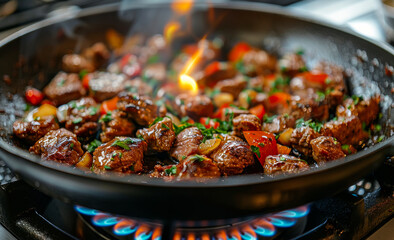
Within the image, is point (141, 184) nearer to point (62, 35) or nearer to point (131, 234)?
point (131, 234)

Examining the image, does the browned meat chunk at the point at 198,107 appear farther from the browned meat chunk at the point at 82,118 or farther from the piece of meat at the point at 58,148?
the piece of meat at the point at 58,148

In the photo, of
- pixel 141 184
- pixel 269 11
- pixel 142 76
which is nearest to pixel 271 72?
pixel 269 11

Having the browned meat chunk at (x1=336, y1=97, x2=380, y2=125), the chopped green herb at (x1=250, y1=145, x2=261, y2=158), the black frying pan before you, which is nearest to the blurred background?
the black frying pan

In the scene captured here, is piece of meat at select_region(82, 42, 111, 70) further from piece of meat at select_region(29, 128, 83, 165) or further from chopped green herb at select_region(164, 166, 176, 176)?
chopped green herb at select_region(164, 166, 176, 176)

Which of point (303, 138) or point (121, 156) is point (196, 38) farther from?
point (121, 156)

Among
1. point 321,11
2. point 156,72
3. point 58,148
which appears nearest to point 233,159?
point 58,148
